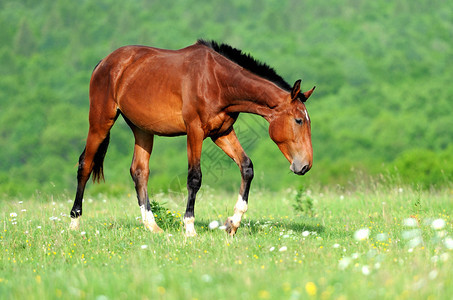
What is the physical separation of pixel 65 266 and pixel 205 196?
23.0 ft

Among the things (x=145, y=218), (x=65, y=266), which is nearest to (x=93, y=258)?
(x=65, y=266)

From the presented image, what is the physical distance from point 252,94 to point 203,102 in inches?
25.5

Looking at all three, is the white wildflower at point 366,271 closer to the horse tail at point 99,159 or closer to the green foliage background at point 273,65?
the horse tail at point 99,159

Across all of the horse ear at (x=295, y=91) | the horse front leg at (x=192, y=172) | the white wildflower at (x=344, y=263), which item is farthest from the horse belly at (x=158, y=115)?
the white wildflower at (x=344, y=263)

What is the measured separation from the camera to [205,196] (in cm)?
1295

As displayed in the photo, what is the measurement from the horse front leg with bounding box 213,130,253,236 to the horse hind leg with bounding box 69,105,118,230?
1931 mm

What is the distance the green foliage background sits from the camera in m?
75.2

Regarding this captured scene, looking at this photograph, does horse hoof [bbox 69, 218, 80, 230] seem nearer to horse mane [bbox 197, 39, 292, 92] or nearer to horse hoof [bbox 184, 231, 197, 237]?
horse hoof [bbox 184, 231, 197, 237]

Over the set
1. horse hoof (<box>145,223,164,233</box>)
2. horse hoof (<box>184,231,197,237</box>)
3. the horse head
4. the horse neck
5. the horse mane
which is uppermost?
the horse mane

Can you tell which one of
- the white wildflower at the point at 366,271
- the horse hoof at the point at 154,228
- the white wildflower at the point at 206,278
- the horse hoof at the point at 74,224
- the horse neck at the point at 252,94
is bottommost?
the horse hoof at the point at 74,224

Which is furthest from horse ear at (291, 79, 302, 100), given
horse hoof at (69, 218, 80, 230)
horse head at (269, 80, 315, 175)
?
horse hoof at (69, 218, 80, 230)

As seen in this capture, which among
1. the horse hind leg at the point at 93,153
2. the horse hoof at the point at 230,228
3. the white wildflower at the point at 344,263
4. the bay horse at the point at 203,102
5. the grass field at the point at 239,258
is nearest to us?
the grass field at the point at 239,258

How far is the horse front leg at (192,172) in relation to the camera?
7566mm

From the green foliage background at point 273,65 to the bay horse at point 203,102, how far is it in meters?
31.8
